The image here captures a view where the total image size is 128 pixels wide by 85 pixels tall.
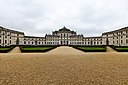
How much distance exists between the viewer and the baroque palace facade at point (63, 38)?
61.0 m

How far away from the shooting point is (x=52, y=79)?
22.7 feet

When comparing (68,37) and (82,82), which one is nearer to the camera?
(82,82)

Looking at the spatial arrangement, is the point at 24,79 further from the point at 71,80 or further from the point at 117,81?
the point at 117,81

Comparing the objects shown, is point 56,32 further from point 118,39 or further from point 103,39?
point 118,39

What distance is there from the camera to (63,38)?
9712cm

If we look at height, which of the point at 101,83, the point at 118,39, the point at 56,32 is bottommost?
the point at 101,83

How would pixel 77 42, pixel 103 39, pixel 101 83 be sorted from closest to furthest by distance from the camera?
pixel 101 83 < pixel 103 39 < pixel 77 42

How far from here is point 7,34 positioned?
65.4 meters

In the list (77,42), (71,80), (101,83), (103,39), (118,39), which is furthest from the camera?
(77,42)

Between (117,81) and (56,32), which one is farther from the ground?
(56,32)

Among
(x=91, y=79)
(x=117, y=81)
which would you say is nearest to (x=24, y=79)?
(x=91, y=79)

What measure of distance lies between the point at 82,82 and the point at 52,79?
1.49 meters

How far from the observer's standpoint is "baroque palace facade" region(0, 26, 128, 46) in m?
61.0

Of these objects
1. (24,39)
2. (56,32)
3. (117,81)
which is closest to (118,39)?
(56,32)
